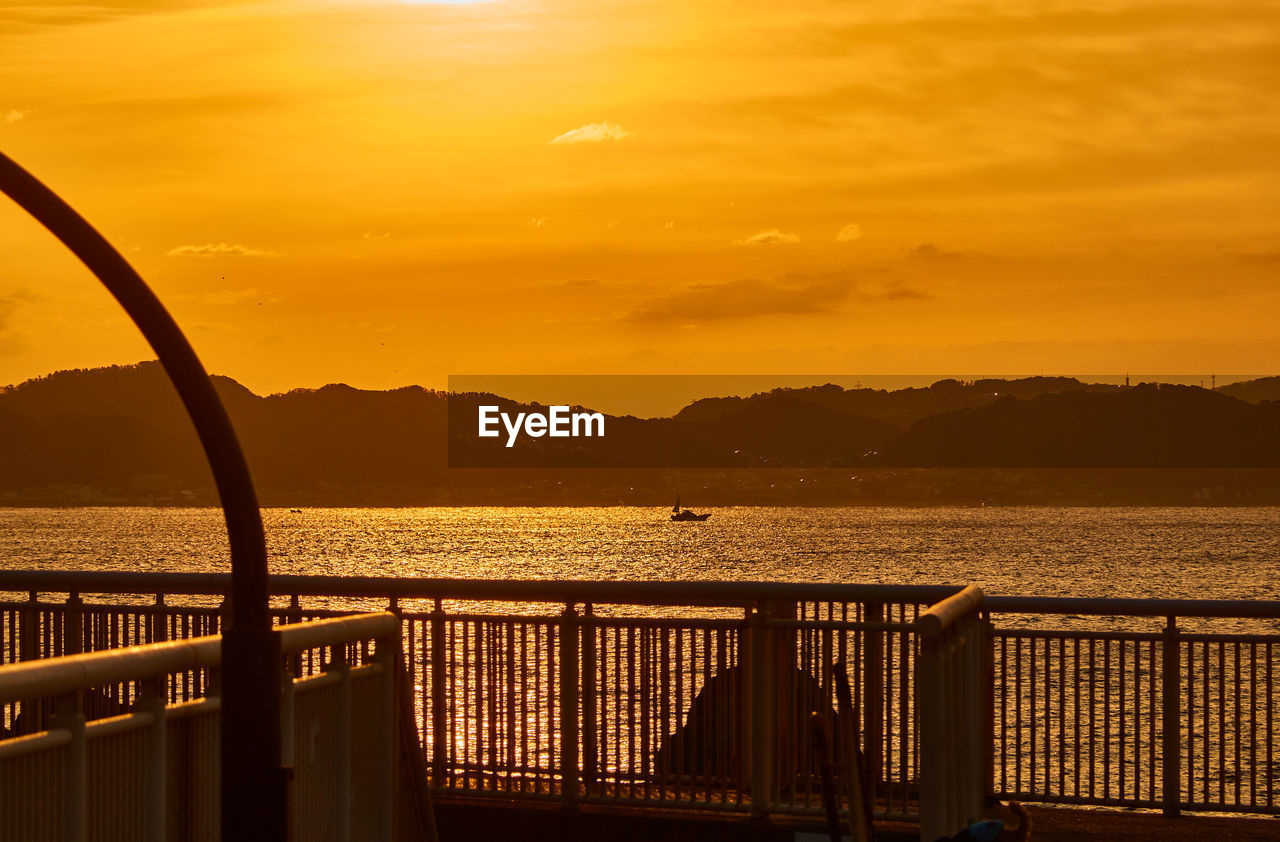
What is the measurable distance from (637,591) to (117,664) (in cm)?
542

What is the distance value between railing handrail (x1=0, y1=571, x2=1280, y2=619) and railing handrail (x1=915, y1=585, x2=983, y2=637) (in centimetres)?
168

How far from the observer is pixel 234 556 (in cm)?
525

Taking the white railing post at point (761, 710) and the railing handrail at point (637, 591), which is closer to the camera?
the railing handrail at point (637, 591)

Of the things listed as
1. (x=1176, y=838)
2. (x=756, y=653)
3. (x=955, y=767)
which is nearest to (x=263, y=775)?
(x=955, y=767)

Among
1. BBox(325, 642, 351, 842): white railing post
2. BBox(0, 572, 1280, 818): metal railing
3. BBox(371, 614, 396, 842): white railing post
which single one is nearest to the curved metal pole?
BBox(325, 642, 351, 842): white railing post

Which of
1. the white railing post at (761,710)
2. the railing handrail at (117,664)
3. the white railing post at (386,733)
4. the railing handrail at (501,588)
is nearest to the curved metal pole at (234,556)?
the railing handrail at (117,664)

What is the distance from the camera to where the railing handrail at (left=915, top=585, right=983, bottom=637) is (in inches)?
241

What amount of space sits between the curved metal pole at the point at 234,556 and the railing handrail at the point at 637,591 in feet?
13.5

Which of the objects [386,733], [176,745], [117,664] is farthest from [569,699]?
Answer: [117,664]

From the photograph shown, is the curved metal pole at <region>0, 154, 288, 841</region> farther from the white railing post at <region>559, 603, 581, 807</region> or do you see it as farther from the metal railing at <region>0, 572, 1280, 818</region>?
the white railing post at <region>559, 603, 581, 807</region>

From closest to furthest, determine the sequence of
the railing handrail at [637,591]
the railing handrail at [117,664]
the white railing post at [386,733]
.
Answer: the railing handrail at [117,664] → the white railing post at [386,733] → the railing handrail at [637,591]

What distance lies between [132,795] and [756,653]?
17.3 feet

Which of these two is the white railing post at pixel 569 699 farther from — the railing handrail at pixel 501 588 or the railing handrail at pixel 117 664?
the railing handrail at pixel 117 664

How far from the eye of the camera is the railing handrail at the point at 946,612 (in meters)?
6.11
